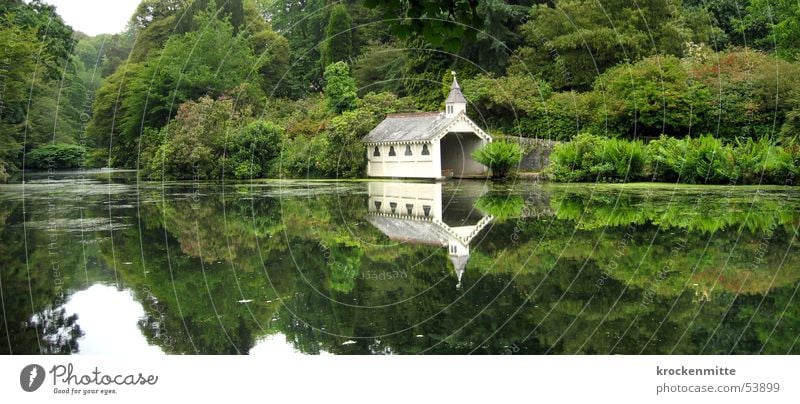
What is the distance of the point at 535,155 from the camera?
2906cm

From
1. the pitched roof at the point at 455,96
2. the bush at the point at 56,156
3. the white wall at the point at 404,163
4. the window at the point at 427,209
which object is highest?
the pitched roof at the point at 455,96

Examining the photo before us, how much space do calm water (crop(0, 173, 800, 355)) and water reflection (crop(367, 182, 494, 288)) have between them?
7 cm

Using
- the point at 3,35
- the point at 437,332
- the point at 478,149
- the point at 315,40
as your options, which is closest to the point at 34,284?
the point at 437,332

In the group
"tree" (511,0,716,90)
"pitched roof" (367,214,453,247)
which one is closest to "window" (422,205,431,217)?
"pitched roof" (367,214,453,247)

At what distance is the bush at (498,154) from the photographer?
26.9 m

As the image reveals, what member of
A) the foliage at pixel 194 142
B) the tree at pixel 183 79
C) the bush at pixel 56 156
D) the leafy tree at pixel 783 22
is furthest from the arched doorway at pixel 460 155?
the bush at pixel 56 156

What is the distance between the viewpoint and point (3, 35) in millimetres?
19031

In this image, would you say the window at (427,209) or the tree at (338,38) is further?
the tree at (338,38)

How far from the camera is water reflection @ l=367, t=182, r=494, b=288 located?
12.0m

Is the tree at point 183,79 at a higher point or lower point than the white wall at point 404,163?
higher

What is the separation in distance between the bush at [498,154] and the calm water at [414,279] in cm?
969
